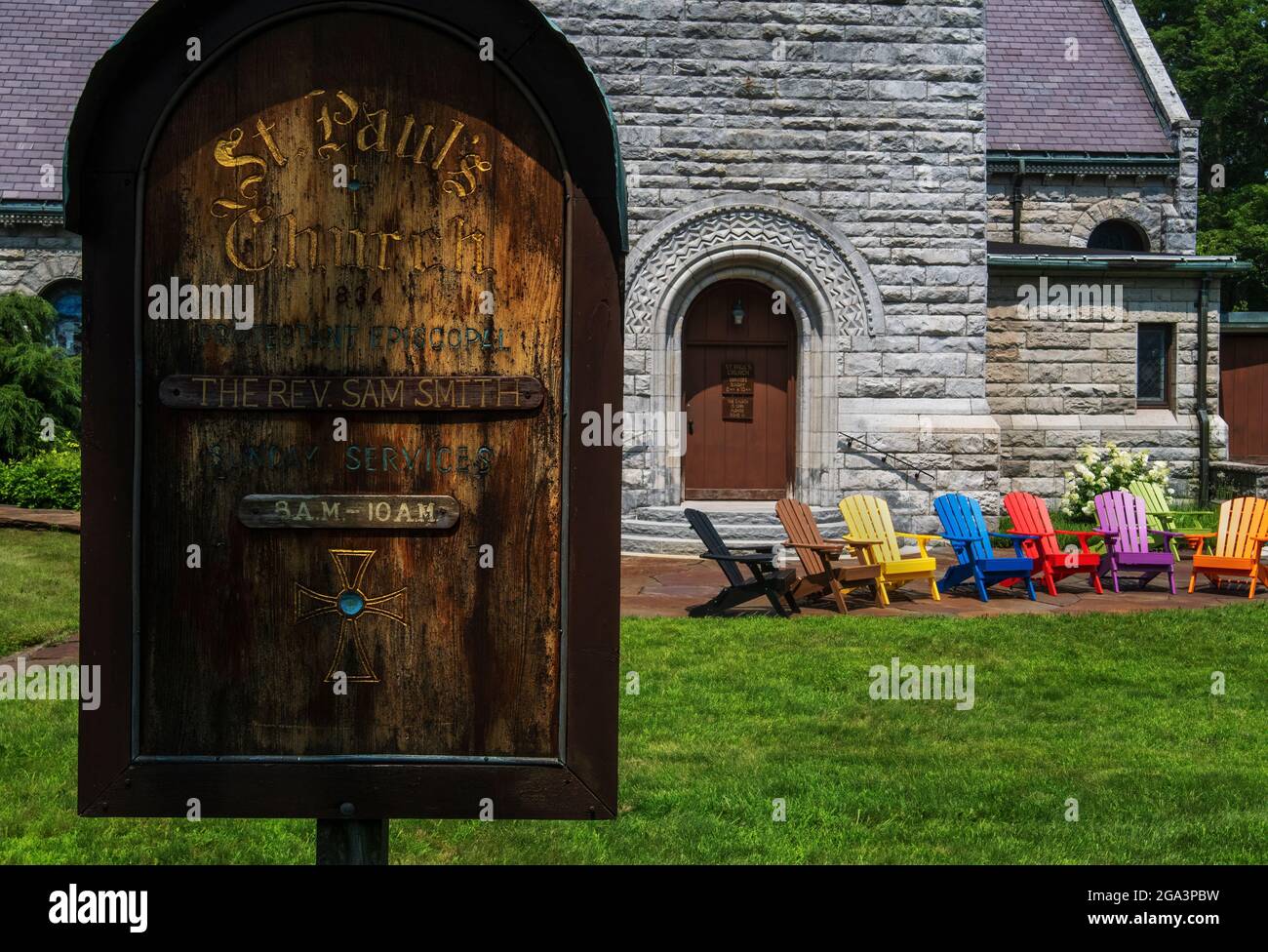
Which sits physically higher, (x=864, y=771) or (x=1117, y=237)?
(x=1117, y=237)

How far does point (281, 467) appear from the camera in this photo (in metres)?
2.96

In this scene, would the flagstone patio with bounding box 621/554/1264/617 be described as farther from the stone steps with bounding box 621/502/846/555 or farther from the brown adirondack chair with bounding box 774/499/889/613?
the stone steps with bounding box 621/502/846/555

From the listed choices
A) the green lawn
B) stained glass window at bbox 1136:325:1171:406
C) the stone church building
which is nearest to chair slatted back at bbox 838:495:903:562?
the green lawn

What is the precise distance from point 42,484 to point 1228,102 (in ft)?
114

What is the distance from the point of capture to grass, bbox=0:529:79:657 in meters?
9.80

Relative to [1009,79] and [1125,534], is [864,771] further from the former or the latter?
[1009,79]

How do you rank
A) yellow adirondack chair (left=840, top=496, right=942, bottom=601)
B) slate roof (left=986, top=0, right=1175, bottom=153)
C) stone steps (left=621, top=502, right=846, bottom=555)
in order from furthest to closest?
slate roof (left=986, top=0, right=1175, bottom=153) → stone steps (left=621, top=502, right=846, bottom=555) → yellow adirondack chair (left=840, top=496, right=942, bottom=601)

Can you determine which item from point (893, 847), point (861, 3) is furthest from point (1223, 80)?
point (893, 847)

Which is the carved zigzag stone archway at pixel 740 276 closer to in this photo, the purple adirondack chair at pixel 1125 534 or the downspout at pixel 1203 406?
the purple adirondack chair at pixel 1125 534

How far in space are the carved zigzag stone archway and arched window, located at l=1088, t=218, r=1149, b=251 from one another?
25.2 feet

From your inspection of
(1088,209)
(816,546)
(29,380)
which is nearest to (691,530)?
(816,546)

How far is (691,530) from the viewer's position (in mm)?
15820

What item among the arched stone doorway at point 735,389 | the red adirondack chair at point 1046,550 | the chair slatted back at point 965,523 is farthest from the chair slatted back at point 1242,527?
the arched stone doorway at point 735,389

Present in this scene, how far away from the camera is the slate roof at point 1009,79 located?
21.8 metres
